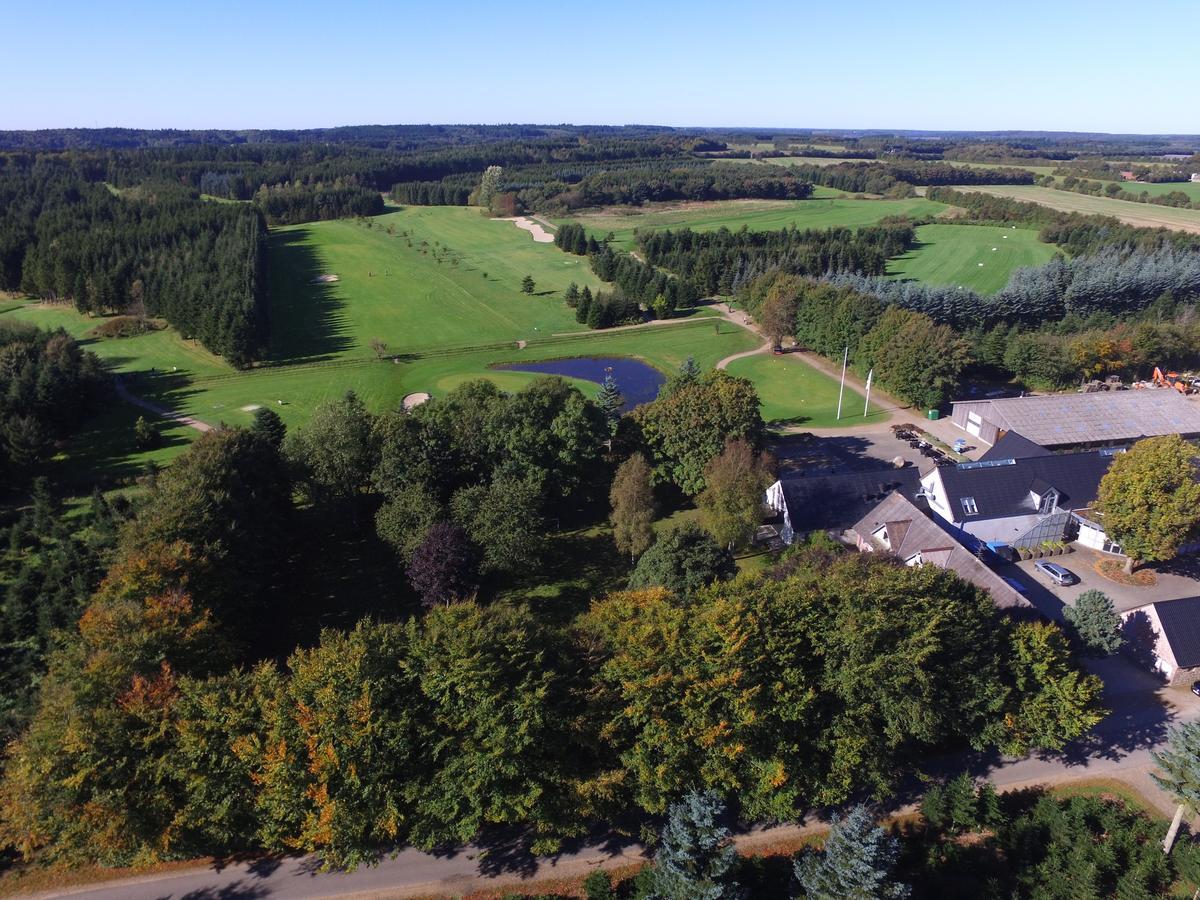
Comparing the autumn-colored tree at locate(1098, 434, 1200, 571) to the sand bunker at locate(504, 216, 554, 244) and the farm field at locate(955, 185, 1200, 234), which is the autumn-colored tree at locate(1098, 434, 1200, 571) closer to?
the farm field at locate(955, 185, 1200, 234)

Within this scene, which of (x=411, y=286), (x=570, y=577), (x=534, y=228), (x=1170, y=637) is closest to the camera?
(x=1170, y=637)

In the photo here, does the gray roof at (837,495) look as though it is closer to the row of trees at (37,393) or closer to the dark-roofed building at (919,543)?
the dark-roofed building at (919,543)

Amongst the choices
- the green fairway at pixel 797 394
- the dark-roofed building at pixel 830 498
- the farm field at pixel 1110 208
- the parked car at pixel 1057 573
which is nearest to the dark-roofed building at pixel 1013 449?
the dark-roofed building at pixel 830 498

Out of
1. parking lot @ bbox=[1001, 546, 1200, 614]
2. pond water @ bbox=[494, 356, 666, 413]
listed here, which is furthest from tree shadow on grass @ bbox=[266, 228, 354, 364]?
parking lot @ bbox=[1001, 546, 1200, 614]

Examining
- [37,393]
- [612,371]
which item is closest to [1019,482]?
[612,371]

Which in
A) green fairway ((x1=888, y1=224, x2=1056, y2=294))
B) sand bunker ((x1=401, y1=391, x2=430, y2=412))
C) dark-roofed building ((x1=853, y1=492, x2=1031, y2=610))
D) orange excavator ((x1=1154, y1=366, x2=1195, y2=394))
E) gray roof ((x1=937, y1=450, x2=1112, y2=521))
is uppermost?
green fairway ((x1=888, y1=224, x2=1056, y2=294))

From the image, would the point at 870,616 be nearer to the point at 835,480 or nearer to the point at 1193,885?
the point at 1193,885

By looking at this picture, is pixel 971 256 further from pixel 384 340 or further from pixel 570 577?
pixel 570 577
